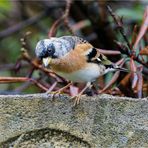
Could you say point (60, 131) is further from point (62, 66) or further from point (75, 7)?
point (75, 7)

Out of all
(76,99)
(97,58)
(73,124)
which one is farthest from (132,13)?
(73,124)

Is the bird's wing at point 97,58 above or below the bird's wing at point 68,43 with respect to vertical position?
below

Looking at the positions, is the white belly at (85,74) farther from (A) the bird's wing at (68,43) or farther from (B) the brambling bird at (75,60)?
(A) the bird's wing at (68,43)

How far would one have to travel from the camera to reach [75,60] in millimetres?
3604

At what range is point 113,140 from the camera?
2.91 meters

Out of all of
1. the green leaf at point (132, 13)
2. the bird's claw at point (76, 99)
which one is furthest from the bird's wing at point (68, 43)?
the green leaf at point (132, 13)

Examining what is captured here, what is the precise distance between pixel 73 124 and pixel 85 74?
2.20 ft

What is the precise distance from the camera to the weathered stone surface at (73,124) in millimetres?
2922

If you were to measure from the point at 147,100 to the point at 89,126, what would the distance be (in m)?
0.31

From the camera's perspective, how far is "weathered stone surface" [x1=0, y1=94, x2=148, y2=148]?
2922 millimetres

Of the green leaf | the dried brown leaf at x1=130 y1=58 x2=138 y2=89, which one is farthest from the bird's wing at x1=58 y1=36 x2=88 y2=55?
the green leaf

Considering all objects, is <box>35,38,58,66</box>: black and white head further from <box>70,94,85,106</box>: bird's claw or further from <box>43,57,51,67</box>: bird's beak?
<box>70,94,85,106</box>: bird's claw

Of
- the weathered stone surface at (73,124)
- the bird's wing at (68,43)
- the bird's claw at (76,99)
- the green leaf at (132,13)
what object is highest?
the bird's wing at (68,43)

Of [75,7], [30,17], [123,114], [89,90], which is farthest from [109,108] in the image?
[30,17]
